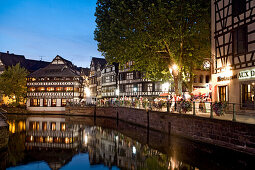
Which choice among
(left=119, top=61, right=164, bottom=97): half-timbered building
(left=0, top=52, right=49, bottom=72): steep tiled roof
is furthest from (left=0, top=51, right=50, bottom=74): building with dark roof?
(left=119, top=61, right=164, bottom=97): half-timbered building

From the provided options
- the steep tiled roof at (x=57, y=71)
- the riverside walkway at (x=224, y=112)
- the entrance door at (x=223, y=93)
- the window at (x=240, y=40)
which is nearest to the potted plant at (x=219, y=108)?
the riverside walkway at (x=224, y=112)

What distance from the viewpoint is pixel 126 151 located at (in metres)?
16.5

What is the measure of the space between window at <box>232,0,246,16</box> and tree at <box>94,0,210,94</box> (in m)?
3.59

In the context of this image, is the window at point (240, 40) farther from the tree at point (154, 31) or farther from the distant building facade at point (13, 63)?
the distant building facade at point (13, 63)

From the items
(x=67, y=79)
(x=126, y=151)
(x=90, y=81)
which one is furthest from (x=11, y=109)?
(x=126, y=151)

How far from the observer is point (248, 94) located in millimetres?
17844

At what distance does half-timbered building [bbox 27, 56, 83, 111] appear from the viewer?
54875mm

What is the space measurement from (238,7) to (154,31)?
7567 millimetres

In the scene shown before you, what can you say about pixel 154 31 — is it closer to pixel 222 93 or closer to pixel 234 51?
pixel 234 51

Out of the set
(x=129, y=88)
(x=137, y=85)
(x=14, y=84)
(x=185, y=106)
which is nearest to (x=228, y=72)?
(x=185, y=106)

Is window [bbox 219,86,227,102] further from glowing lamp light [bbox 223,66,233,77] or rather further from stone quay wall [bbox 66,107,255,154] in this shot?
stone quay wall [bbox 66,107,255,154]

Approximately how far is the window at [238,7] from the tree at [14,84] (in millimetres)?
49760

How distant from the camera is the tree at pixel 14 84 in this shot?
54.7 meters

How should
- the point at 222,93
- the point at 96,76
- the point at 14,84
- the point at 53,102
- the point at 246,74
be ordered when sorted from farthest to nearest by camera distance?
the point at 96,76
the point at 14,84
the point at 53,102
the point at 222,93
the point at 246,74
